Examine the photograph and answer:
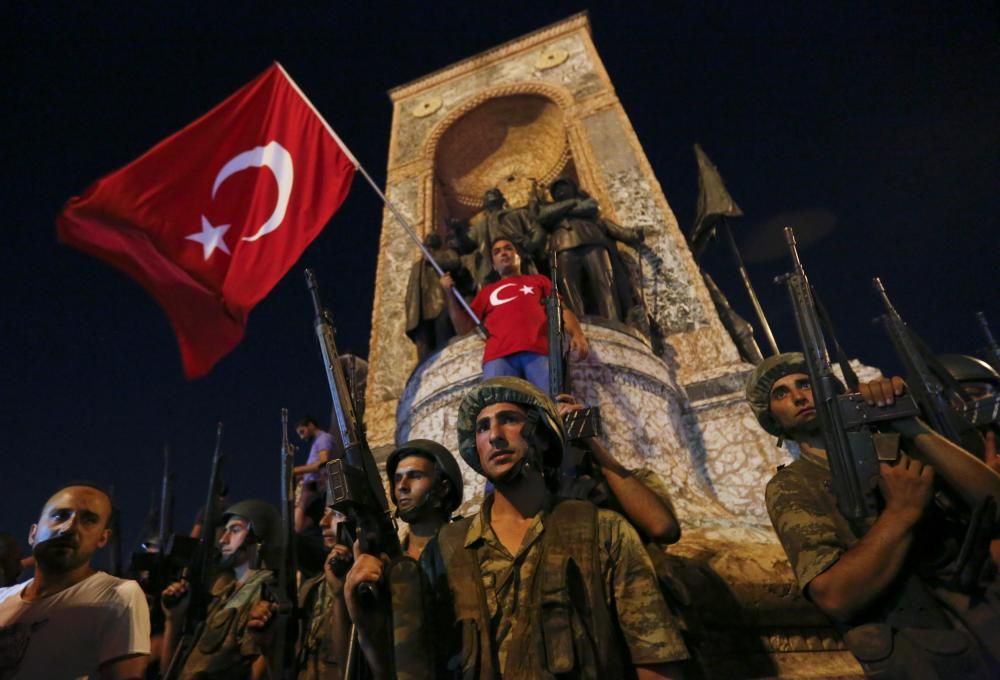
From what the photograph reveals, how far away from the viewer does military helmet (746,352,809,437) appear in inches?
109

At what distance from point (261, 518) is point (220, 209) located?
3494 millimetres

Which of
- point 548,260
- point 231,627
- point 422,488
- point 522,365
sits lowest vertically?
point 231,627

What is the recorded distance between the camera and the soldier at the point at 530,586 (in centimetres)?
168

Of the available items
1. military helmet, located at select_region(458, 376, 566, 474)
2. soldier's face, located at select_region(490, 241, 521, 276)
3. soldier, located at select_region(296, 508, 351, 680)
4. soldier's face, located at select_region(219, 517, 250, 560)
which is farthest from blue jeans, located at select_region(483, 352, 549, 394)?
soldier's face, located at select_region(219, 517, 250, 560)

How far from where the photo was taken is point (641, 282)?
728 cm

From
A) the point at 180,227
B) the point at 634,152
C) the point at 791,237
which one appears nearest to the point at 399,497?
the point at 791,237

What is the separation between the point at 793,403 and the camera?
267 cm

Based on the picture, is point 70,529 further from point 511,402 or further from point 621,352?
point 621,352

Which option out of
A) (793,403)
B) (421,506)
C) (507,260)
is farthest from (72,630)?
(507,260)

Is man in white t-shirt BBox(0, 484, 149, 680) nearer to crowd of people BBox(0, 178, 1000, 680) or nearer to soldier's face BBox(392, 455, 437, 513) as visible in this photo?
crowd of people BBox(0, 178, 1000, 680)

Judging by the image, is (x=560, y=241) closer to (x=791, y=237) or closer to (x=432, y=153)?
(x=791, y=237)

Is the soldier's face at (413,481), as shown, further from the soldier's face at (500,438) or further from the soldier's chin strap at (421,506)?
the soldier's face at (500,438)

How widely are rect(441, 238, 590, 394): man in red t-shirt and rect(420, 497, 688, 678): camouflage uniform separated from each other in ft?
6.79

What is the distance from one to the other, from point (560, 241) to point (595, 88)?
498cm
